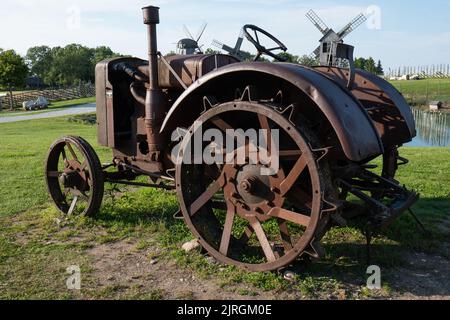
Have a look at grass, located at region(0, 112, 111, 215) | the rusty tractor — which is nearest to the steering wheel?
the rusty tractor

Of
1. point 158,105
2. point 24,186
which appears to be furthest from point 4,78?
point 158,105

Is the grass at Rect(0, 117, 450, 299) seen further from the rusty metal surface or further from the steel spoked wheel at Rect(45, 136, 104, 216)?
the rusty metal surface

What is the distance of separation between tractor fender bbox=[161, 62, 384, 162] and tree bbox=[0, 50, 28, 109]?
41.8m

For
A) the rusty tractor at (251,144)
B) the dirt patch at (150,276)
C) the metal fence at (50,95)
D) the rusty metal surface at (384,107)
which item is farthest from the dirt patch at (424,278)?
the metal fence at (50,95)

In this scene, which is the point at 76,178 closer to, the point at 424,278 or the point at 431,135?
the point at 424,278

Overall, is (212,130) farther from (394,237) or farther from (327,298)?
(394,237)

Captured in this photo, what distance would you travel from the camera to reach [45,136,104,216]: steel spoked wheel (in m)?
5.06

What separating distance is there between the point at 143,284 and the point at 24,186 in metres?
4.42

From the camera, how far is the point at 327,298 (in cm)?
334

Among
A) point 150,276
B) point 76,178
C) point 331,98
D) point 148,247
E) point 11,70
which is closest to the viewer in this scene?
point 331,98

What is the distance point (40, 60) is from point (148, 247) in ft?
241

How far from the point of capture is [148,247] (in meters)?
4.45

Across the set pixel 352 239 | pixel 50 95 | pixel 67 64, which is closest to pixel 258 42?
pixel 352 239
